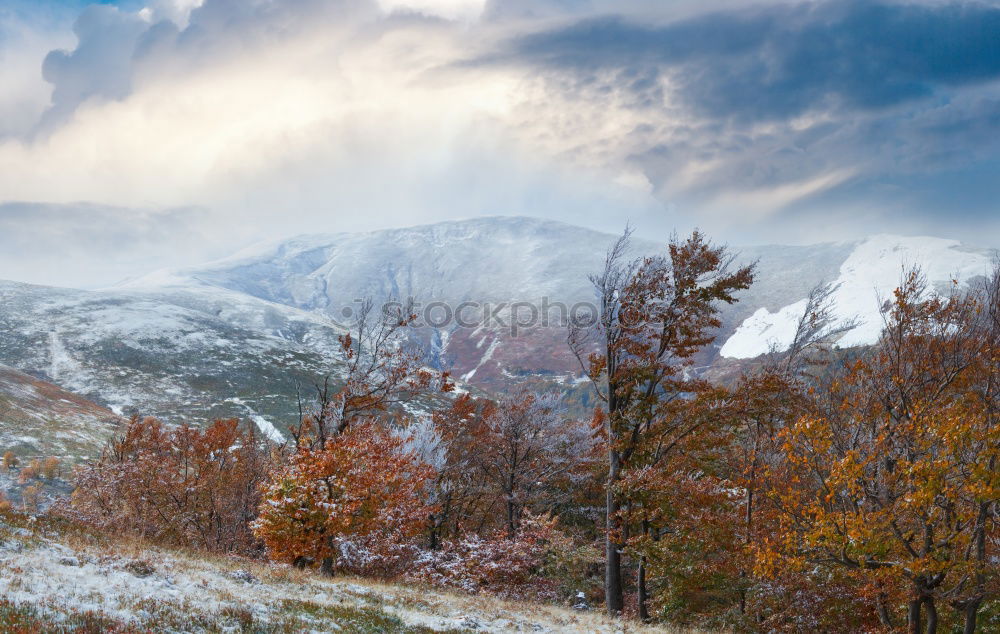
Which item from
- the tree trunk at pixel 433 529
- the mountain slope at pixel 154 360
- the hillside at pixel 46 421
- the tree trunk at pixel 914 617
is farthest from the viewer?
the mountain slope at pixel 154 360

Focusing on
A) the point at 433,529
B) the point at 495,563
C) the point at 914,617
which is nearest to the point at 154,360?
the point at 433,529

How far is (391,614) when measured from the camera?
456 inches

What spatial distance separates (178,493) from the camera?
34.3 meters

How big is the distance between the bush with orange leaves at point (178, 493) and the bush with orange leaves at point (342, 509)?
7.98 m

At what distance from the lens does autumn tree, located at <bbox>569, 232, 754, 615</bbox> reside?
1817 cm

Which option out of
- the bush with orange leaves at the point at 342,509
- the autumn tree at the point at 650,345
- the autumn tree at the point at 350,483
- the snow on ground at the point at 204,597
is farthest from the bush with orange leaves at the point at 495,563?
the snow on ground at the point at 204,597

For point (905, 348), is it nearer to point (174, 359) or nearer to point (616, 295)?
point (616, 295)

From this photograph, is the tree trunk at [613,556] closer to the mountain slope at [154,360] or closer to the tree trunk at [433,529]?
the tree trunk at [433,529]

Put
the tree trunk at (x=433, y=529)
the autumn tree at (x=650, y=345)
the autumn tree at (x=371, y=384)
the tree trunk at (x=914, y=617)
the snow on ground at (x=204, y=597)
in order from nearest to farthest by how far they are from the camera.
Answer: the snow on ground at (x=204, y=597) < the tree trunk at (x=914, y=617) < the autumn tree at (x=650, y=345) < the autumn tree at (x=371, y=384) < the tree trunk at (x=433, y=529)

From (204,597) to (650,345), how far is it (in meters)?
14.4

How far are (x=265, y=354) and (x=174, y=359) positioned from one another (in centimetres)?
2894

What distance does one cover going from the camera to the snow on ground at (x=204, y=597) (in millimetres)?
8328

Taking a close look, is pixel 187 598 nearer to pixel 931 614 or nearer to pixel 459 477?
pixel 931 614

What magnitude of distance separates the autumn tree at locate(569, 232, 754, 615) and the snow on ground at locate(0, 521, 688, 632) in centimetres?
549
